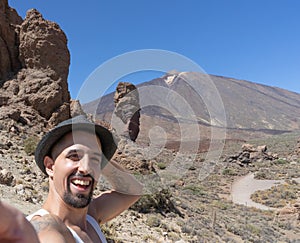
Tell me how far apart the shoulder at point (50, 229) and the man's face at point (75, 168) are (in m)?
0.17

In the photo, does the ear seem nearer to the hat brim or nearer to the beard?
the hat brim

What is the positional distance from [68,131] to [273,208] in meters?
21.4

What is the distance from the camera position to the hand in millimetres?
886

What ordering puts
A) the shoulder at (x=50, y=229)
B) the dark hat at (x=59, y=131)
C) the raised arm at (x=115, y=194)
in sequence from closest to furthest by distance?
1. the shoulder at (x=50, y=229)
2. the dark hat at (x=59, y=131)
3. the raised arm at (x=115, y=194)

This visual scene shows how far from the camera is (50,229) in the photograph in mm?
1356

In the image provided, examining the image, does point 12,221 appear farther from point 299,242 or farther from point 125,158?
point 299,242

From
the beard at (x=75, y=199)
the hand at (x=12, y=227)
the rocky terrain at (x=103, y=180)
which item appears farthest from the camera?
the rocky terrain at (x=103, y=180)

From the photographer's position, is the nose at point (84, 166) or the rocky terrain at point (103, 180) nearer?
the nose at point (84, 166)

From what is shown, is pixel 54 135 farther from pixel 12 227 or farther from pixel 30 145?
pixel 30 145

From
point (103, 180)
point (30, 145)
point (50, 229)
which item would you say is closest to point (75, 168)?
point (50, 229)

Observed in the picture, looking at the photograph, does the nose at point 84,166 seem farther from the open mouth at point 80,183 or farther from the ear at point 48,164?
the ear at point 48,164

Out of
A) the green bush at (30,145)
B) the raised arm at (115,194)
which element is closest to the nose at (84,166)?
the raised arm at (115,194)

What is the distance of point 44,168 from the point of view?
1849 millimetres

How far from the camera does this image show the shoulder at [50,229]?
130cm
